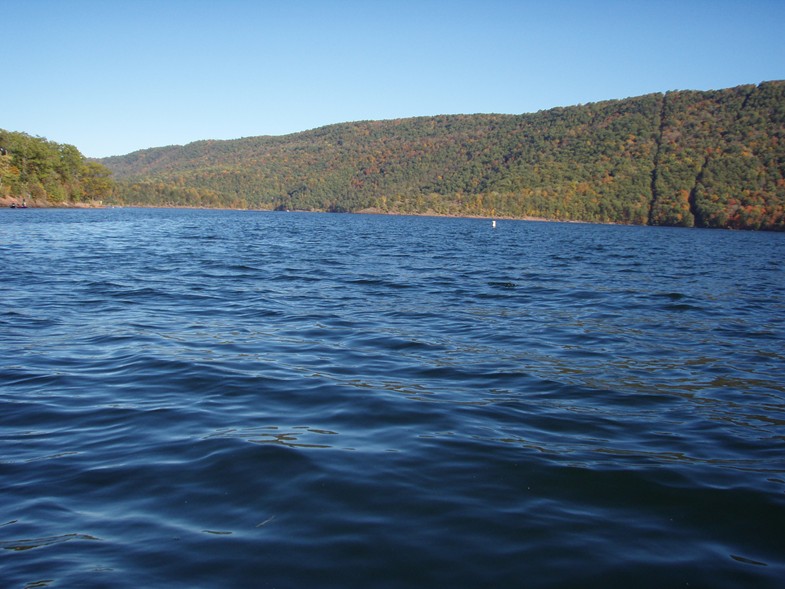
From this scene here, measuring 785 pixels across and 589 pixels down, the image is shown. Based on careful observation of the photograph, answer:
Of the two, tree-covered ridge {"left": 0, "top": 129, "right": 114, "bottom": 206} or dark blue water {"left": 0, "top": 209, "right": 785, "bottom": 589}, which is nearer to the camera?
dark blue water {"left": 0, "top": 209, "right": 785, "bottom": 589}

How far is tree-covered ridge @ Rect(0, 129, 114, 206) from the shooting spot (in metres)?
113

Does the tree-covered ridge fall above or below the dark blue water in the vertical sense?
above

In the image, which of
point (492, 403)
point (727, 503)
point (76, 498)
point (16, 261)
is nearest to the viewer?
point (76, 498)

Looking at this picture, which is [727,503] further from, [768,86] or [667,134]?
[768,86]

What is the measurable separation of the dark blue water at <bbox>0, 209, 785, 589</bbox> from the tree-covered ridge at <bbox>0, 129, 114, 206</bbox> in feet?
393

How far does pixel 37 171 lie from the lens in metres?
122

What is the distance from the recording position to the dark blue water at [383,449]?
3947 millimetres

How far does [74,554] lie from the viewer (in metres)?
3.86

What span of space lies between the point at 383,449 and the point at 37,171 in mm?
139945

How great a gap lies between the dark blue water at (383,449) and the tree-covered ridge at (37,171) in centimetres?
11973

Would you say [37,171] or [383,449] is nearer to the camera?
[383,449]

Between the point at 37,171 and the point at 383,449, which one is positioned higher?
the point at 37,171

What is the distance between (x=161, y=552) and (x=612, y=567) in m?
3.03

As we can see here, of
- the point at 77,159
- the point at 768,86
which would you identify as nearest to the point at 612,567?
the point at 77,159
